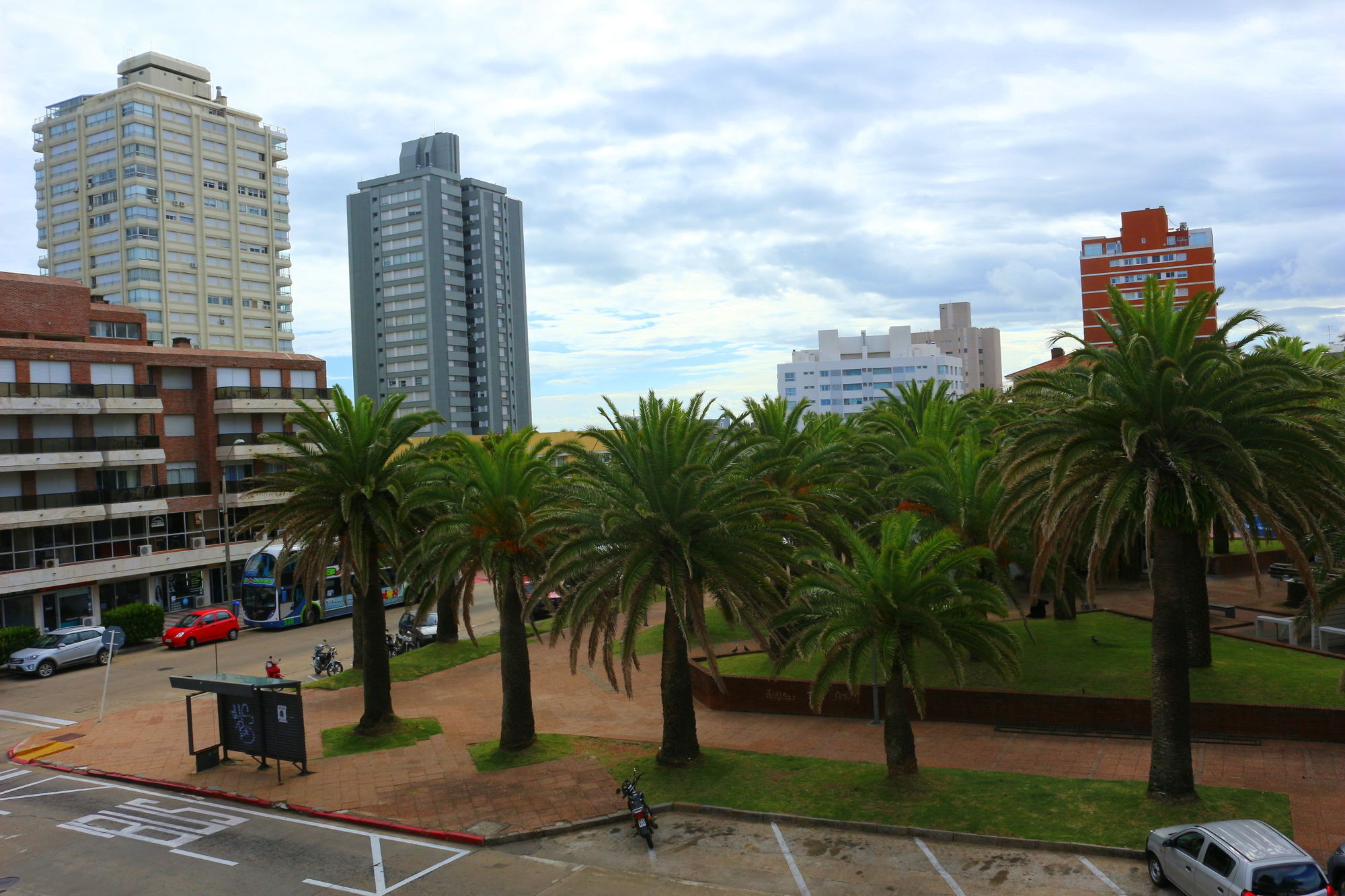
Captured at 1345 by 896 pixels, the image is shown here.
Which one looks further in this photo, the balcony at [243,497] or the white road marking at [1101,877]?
the balcony at [243,497]

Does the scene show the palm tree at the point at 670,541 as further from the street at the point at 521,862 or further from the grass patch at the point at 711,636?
the grass patch at the point at 711,636

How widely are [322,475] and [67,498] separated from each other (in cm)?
2978

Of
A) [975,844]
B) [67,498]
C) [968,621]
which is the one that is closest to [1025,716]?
[968,621]

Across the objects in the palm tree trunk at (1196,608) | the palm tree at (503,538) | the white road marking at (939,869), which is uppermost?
the palm tree at (503,538)

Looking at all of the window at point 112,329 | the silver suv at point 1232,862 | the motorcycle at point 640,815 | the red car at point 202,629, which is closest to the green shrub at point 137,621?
the red car at point 202,629

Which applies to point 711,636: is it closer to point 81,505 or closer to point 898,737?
point 898,737

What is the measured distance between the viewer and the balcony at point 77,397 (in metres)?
43.8

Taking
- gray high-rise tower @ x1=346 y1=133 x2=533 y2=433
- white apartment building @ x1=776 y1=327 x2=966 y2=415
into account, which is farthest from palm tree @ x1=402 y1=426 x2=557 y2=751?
white apartment building @ x1=776 y1=327 x2=966 y2=415

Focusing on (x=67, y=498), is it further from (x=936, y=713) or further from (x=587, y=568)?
(x=936, y=713)

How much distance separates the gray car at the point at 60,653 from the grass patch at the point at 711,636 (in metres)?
20.2

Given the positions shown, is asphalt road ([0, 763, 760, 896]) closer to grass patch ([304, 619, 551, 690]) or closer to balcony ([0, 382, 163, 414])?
grass patch ([304, 619, 551, 690])

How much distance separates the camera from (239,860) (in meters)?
17.3

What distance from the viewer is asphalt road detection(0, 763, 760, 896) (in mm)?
15852

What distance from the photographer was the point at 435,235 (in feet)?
390
